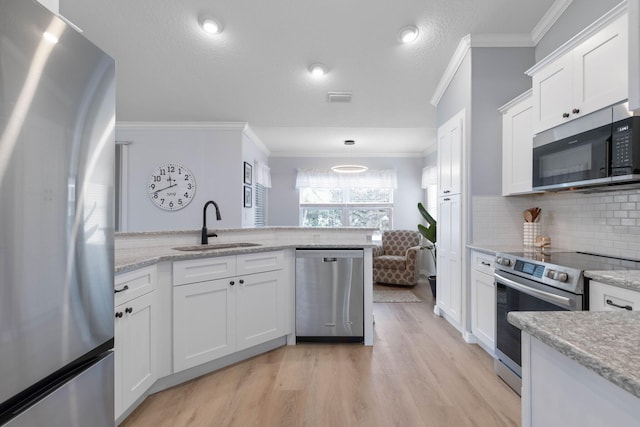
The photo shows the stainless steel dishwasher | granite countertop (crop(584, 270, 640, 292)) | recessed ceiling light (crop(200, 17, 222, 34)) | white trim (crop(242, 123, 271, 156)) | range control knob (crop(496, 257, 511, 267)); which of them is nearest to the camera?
granite countertop (crop(584, 270, 640, 292))

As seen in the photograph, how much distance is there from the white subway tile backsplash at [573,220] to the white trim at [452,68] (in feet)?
4.65

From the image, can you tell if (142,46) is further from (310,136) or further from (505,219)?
(505,219)

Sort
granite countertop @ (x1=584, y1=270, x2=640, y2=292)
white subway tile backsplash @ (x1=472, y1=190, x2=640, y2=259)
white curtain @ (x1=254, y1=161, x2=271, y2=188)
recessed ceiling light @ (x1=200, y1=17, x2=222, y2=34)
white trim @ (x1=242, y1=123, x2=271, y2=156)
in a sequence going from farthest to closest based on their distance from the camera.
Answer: white curtain @ (x1=254, y1=161, x2=271, y2=188)
white trim @ (x1=242, y1=123, x2=271, y2=156)
recessed ceiling light @ (x1=200, y1=17, x2=222, y2=34)
white subway tile backsplash @ (x1=472, y1=190, x2=640, y2=259)
granite countertop @ (x1=584, y1=270, x2=640, y2=292)

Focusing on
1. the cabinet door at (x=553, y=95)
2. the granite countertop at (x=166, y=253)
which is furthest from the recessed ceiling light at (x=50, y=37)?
the cabinet door at (x=553, y=95)

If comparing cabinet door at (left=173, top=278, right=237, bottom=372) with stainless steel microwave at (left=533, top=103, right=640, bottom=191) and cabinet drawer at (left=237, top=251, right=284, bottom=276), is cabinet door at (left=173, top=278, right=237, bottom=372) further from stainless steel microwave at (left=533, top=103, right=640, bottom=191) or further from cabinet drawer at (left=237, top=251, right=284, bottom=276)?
stainless steel microwave at (left=533, top=103, right=640, bottom=191)

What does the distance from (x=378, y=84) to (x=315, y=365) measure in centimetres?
307

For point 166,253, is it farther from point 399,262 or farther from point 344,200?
point 344,200

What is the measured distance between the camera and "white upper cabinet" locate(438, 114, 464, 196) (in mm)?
2959

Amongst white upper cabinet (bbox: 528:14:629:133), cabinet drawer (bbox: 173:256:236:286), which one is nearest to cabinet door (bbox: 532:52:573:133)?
white upper cabinet (bbox: 528:14:629:133)

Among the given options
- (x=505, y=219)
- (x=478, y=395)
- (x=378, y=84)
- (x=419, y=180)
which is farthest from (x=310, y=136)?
(x=478, y=395)

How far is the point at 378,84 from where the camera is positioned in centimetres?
362

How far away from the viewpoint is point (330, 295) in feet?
8.93

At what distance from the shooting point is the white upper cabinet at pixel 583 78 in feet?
5.41

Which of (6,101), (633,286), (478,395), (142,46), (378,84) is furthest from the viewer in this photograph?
(378,84)
